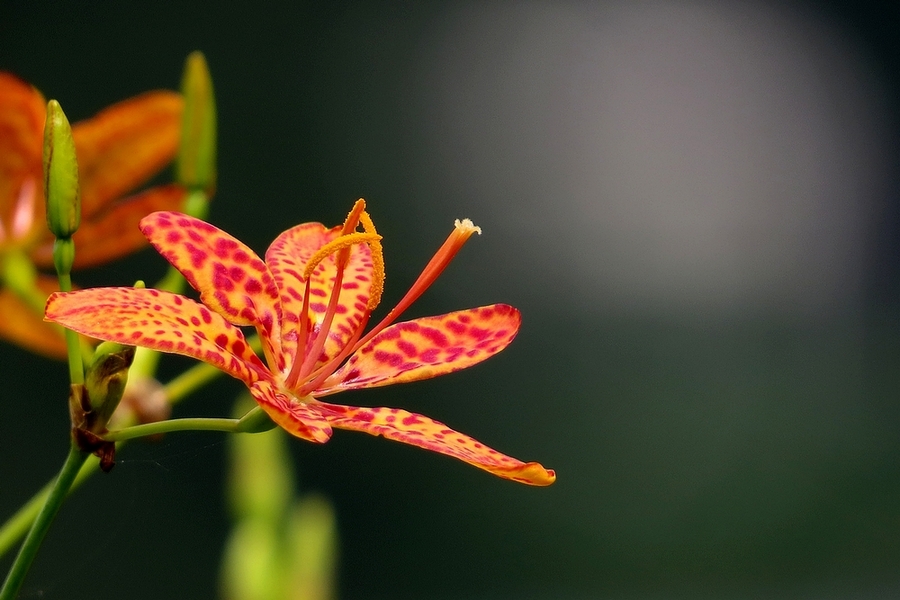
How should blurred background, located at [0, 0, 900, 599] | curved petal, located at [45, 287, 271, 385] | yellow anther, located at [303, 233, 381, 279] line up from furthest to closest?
blurred background, located at [0, 0, 900, 599], yellow anther, located at [303, 233, 381, 279], curved petal, located at [45, 287, 271, 385]

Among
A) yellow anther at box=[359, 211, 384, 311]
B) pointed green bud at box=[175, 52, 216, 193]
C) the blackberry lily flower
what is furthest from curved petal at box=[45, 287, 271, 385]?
pointed green bud at box=[175, 52, 216, 193]

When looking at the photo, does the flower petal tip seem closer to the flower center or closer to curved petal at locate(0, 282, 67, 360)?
the flower center

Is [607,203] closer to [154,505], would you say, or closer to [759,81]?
[759,81]

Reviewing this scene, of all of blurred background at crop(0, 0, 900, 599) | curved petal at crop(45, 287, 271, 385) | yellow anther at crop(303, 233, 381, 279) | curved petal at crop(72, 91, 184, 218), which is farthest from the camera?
blurred background at crop(0, 0, 900, 599)

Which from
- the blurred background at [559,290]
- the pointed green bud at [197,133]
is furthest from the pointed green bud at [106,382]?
the blurred background at [559,290]

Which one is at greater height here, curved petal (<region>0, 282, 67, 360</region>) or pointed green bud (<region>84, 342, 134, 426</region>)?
pointed green bud (<region>84, 342, 134, 426</region>)


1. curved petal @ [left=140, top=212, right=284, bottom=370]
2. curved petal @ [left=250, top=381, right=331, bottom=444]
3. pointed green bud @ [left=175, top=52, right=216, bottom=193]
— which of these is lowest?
curved petal @ [left=250, top=381, right=331, bottom=444]

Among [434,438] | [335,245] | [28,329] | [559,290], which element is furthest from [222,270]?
[559,290]
